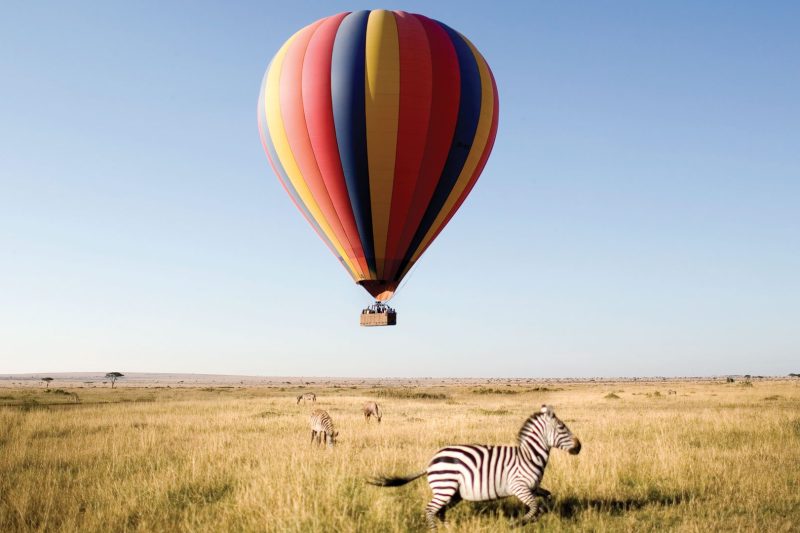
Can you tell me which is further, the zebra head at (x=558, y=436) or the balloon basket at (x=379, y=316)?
the balloon basket at (x=379, y=316)

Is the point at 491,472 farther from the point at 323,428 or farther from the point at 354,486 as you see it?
the point at 323,428

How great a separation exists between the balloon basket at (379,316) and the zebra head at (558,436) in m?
15.5

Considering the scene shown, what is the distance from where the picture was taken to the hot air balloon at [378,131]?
21.4m

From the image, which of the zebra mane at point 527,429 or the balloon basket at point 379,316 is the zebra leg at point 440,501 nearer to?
the zebra mane at point 527,429

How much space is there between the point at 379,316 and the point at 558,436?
51.9ft

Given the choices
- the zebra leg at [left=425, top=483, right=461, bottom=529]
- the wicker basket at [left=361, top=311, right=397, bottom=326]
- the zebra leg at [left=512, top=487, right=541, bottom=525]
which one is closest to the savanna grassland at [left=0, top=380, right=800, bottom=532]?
the zebra leg at [left=425, top=483, right=461, bottom=529]

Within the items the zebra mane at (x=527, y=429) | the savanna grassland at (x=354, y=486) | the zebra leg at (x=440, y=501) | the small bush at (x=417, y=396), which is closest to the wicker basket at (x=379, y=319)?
the savanna grassland at (x=354, y=486)

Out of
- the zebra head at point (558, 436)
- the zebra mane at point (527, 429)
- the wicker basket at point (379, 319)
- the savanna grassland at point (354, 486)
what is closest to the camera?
the zebra head at point (558, 436)

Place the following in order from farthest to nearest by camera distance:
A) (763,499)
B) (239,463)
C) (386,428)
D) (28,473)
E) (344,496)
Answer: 1. (386,428)
2. (239,463)
3. (28,473)
4. (763,499)
5. (344,496)

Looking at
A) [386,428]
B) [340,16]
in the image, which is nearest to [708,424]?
[386,428]

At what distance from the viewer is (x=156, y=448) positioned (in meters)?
15.3

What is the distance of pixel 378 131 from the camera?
21.4 meters

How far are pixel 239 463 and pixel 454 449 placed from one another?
23.3 ft

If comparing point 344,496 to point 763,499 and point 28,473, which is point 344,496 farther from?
point 28,473
